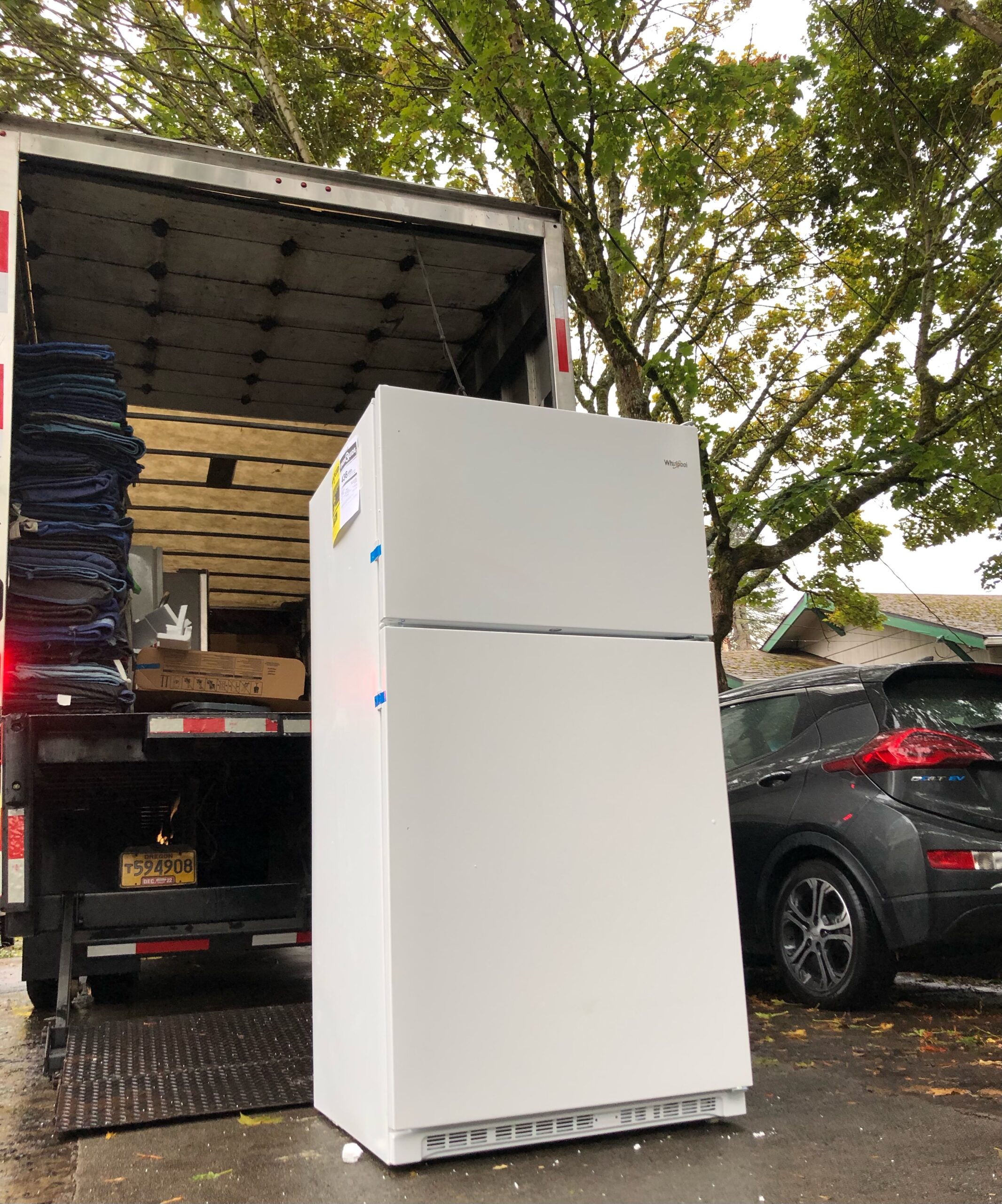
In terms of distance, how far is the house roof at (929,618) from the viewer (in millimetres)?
16781

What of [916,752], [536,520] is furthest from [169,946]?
[916,752]

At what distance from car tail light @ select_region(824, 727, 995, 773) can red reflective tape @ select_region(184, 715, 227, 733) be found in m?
3.11

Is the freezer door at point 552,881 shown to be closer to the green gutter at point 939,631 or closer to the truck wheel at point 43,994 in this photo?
the truck wheel at point 43,994

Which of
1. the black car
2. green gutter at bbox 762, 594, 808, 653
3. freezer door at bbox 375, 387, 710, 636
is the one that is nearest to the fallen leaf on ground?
the black car

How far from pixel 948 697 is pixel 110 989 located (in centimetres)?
494

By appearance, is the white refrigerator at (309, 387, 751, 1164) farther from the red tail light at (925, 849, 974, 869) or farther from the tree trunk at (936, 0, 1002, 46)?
the tree trunk at (936, 0, 1002, 46)

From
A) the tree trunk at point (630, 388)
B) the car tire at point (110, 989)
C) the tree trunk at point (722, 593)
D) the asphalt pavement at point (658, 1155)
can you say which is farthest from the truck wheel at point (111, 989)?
the tree trunk at point (630, 388)

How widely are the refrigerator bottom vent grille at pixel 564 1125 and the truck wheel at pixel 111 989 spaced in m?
3.81

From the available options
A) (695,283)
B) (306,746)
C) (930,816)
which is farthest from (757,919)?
(695,283)

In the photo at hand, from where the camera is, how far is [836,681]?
18.6ft

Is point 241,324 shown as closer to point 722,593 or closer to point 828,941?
point 828,941

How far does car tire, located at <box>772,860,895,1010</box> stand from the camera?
16.0 ft

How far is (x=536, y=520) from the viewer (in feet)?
10.5

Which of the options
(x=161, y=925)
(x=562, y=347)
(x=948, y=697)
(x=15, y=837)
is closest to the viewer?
(x=15, y=837)
